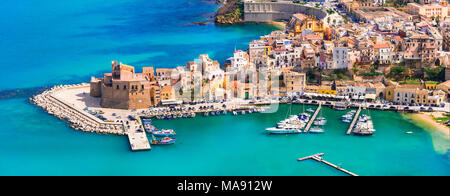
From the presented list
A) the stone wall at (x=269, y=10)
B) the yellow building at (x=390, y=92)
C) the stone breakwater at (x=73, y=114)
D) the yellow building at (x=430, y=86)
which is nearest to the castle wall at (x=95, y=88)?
the stone breakwater at (x=73, y=114)

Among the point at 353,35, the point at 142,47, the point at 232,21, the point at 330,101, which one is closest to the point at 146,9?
the point at 232,21

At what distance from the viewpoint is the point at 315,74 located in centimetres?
4556

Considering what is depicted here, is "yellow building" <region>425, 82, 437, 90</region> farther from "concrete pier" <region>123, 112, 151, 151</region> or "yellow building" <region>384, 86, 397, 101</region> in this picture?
"concrete pier" <region>123, 112, 151, 151</region>

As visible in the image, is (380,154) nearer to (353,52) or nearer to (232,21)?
(353,52)

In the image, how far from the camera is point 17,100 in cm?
4534

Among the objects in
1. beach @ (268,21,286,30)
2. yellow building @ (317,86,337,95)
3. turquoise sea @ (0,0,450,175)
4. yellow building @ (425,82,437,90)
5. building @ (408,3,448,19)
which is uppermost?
building @ (408,3,448,19)

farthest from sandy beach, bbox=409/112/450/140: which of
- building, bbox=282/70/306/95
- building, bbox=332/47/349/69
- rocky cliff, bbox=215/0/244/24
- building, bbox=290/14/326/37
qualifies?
rocky cliff, bbox=215/0/244/24

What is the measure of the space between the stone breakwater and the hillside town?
6.27 ft

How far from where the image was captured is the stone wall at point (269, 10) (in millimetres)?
71312

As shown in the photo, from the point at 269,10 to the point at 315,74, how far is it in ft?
92.5

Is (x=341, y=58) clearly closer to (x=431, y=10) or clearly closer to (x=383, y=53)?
(x=383, y=53)

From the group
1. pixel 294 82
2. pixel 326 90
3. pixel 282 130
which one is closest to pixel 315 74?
pixel 294 82

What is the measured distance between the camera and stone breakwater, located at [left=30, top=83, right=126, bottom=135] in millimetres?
38938

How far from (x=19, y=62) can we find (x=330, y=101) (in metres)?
26.5
